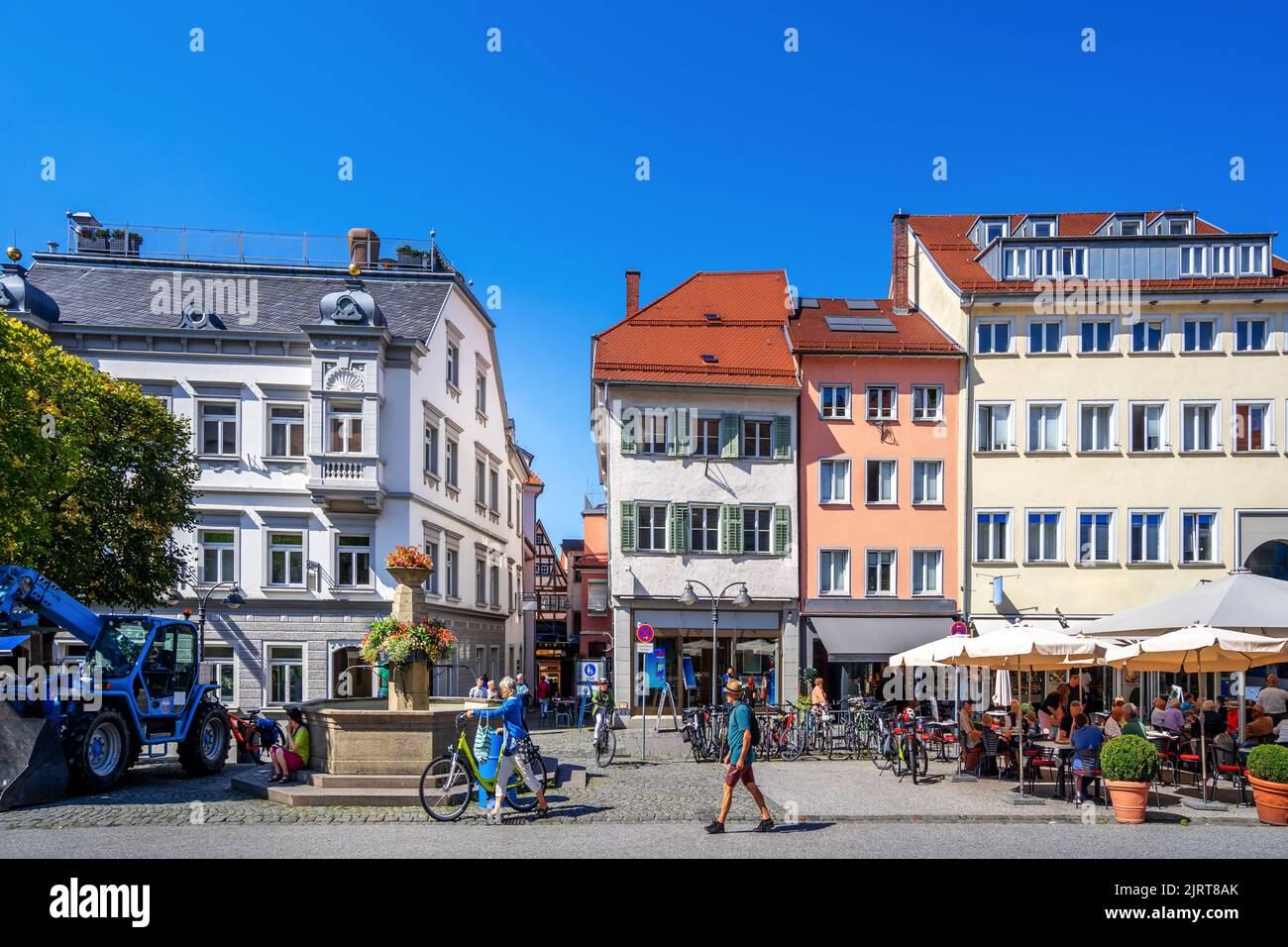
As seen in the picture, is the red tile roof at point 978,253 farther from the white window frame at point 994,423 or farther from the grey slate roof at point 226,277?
the grey slate roof at point 226,277

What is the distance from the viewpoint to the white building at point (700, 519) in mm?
34094

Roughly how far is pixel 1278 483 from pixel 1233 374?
3.63 m

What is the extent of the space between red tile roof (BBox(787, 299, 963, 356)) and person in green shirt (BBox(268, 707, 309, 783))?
22182 millimetres

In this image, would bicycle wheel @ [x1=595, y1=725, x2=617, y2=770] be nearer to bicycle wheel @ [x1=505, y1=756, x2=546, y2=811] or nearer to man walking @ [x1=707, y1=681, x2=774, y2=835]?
bicycle wheel @ [x1=505, y1=756, x2=546, y2=811]

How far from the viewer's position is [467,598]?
3844cm

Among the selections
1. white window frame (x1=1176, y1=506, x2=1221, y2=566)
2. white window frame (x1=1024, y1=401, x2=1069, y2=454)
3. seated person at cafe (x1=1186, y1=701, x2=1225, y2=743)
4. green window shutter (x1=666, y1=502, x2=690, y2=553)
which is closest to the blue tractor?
green window shutter (x1=666, y1=502, x2=690, y2=553)

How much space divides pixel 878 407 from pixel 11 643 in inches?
1021

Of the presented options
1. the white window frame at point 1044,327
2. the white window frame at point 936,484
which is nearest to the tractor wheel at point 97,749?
the white window frame at point 936,484

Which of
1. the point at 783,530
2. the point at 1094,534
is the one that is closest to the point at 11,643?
the point at 783,530

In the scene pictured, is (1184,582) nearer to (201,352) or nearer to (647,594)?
(647,594)
